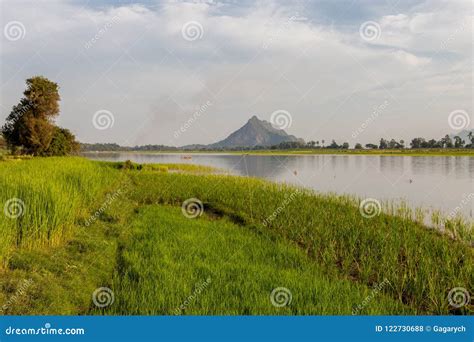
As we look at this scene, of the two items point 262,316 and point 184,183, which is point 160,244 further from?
point 184,183

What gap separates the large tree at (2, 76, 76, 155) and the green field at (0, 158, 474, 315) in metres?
31.5

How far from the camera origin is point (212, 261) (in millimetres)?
7730

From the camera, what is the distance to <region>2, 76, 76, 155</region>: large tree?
39.8m

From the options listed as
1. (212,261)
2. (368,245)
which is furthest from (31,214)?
(368,245)

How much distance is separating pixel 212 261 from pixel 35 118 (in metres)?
39.2

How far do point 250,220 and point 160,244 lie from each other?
414 centimetres

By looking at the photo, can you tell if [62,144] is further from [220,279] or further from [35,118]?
[220,279]

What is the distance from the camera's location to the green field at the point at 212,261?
5.69 metres

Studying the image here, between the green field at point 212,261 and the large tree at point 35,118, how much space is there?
31.5m

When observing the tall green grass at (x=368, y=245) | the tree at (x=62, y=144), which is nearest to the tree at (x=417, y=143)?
the tree at (x=62, y=144)

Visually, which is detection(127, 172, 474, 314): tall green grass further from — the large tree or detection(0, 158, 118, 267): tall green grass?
the large tree

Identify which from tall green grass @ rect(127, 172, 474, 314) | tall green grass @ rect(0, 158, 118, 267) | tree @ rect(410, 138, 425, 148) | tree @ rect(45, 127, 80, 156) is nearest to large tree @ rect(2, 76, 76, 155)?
tree @ rect(45, 127, 80, 156)

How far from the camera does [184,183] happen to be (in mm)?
20391

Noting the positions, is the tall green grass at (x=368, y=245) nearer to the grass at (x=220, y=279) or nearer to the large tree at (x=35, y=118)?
the grass at (x=220, y=279)
